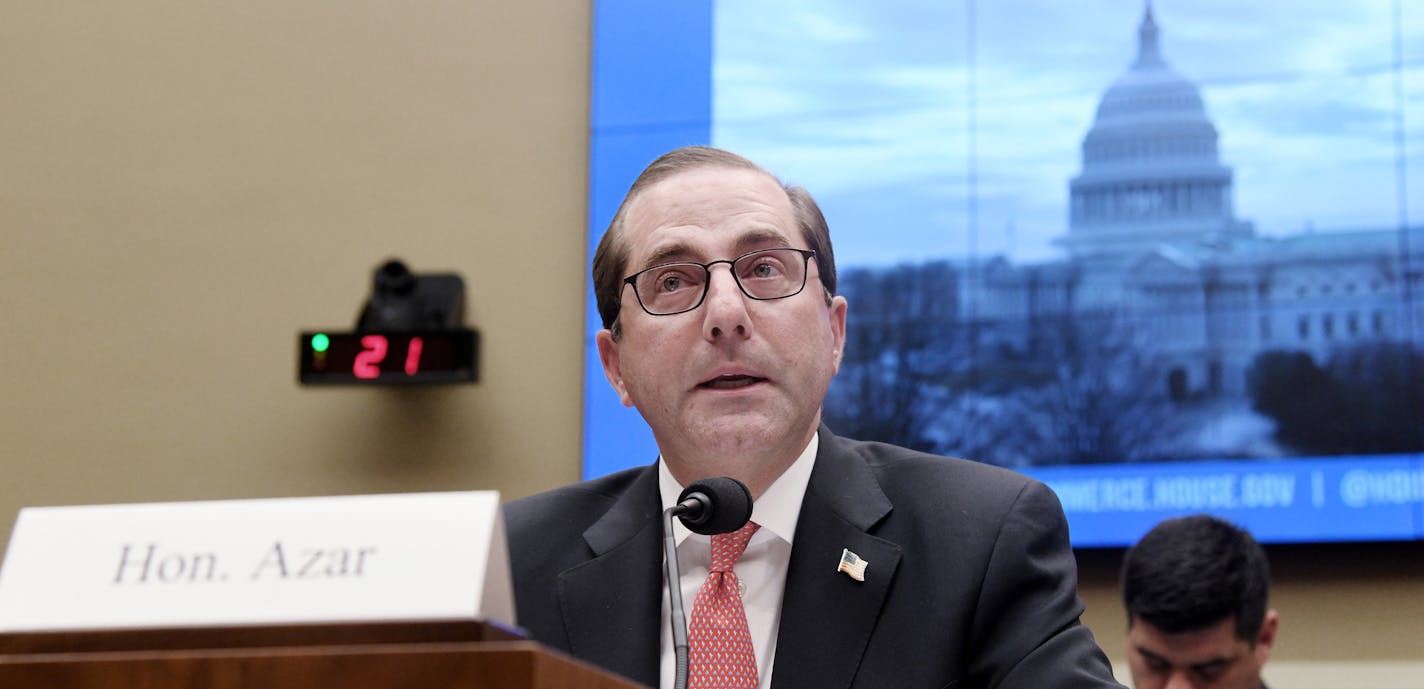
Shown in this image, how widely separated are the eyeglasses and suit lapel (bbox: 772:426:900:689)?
263mm

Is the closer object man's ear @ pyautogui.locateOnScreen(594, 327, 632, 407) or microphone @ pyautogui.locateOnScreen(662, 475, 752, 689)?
microphone @ pyautogui.locateOnScreen(662, 475, 752, 689)

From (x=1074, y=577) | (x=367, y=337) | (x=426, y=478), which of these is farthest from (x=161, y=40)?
(x=1074, y=577)

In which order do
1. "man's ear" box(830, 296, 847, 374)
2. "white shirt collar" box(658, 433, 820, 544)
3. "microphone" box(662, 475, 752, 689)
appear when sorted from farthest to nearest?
"man's ear" box(830, 296, 847, 374), "white shirt collar" box(658, 433, 820, 544), "microphone" box(662, 475, 752, 689)

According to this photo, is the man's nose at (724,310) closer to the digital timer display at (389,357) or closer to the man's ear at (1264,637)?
the man's ear at (1264,637)

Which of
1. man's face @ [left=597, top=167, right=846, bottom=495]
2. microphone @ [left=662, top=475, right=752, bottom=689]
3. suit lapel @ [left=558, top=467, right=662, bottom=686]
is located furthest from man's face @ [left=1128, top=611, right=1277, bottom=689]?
microphone @ [left=662, top=475, right=752, bottom=689]

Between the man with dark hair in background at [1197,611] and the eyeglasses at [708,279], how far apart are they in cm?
152

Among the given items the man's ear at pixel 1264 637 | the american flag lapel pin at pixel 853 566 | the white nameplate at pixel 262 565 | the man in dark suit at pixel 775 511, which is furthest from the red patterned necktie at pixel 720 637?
the man's ear at pixel 1264 637

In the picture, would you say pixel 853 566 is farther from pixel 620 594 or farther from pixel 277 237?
pixel 277 237

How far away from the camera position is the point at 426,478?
4781mm

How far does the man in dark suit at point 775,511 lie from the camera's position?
1.85 m

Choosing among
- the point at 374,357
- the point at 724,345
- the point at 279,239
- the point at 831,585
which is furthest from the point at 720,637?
the point at 279,239

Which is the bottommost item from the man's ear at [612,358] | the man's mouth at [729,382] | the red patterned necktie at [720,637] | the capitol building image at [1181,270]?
the red patterned necktie at [720,637]

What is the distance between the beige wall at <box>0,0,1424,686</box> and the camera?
480cm

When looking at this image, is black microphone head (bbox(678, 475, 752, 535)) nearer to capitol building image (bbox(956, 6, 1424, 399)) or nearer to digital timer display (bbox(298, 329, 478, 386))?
capitol building image (bbox(956, 6, 1424, 399))
